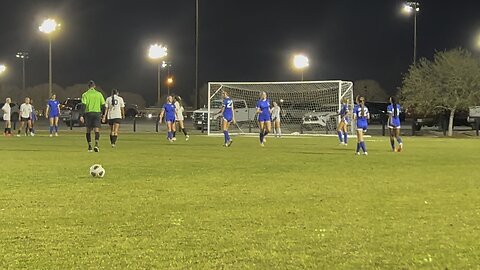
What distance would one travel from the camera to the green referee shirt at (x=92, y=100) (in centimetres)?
2008

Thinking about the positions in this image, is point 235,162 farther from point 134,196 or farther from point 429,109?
point 429,109

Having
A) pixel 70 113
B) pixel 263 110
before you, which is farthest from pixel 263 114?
pixel 70 113

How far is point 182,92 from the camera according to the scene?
108 m

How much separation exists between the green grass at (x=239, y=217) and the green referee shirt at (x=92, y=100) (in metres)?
5.07

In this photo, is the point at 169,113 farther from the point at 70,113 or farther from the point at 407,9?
the point at 407,9

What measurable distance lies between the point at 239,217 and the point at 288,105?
33.9 metres

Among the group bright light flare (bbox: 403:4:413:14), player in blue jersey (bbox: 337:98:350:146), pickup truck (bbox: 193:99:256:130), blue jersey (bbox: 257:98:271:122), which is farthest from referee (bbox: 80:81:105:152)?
bright light flare (bbox: 403:4:413:14)

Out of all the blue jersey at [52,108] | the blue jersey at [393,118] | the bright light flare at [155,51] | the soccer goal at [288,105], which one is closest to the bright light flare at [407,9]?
the soccer goal at [288,105]

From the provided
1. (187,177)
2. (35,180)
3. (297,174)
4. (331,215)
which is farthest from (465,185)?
(35,180)

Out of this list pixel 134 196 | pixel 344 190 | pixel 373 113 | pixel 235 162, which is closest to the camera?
pixel 134 196

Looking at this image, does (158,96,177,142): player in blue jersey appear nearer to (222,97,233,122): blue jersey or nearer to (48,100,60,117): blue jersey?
(222,97,233,122): blue jersey

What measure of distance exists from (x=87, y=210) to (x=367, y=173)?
714 cm

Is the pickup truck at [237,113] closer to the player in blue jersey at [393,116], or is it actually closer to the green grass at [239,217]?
the player in blue jersey at [393,116]

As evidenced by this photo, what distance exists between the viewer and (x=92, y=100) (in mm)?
20109
